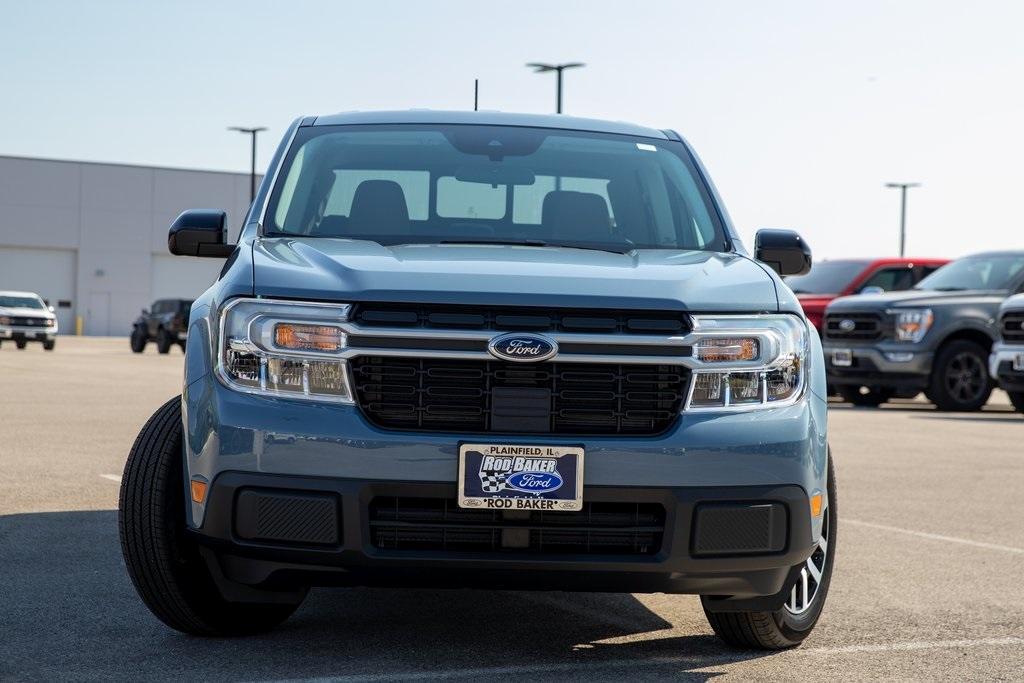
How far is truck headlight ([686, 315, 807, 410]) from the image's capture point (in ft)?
15.1

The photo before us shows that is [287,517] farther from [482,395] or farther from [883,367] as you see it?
[883,367]

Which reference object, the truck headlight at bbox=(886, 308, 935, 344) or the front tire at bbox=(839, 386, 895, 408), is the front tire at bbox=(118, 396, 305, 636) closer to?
the truck headlight at bbox=(886, 308, 935, 344)

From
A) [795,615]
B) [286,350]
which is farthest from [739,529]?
[286,350]

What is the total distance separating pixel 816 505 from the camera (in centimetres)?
480

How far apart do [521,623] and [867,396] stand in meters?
16.7

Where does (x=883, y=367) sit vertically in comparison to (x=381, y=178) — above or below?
below

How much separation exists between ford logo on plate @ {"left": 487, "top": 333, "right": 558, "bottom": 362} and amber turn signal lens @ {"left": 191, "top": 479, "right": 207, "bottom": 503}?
0.91 metres

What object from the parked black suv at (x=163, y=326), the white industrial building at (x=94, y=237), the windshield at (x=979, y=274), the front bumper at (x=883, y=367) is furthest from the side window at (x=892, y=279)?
the white industrial building at (x=94, y=237)

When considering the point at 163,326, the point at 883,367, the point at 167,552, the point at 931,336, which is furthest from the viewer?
the point at 163,326

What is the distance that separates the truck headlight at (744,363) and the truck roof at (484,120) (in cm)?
181

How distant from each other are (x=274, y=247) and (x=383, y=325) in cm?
81

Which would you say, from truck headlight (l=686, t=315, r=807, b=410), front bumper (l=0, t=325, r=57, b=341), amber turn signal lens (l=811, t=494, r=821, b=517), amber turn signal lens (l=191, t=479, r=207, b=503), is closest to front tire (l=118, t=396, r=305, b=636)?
amber turn signal lens (l=191, t=479, r=207, b=503)

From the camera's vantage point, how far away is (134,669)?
4770 mm

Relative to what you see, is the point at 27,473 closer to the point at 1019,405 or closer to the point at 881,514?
the point at 881,514
